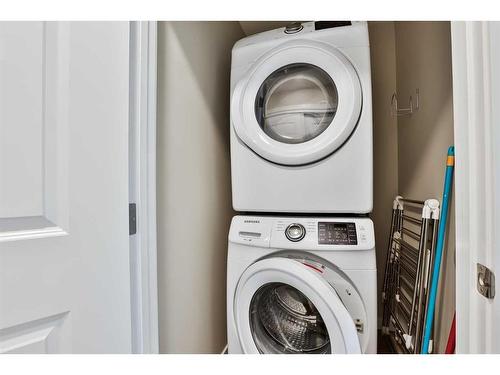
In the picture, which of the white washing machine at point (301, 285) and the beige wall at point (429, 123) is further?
the beige wall at point (429, 123)

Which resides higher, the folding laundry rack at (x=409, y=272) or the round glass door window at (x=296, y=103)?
the round glass door window at (x=296, y=103)

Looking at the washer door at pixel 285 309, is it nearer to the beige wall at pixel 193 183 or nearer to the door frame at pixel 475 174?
the beige wall at pixel 193 183

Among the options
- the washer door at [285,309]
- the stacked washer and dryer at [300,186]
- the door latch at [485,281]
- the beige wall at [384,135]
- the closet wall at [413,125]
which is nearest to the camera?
the door latch at [485,281]

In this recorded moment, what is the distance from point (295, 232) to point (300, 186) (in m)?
0.22

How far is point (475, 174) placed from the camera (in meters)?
0.49

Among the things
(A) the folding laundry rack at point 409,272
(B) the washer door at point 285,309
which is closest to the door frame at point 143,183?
(B) the washer door at point 285,309

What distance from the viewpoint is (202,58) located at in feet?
4.18

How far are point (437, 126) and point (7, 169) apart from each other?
1650 millimetres

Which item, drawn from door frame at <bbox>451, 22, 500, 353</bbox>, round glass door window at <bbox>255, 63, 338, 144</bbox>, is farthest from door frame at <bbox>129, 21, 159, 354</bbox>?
door frame at <bbox>451, 22, 500, 353</bbox>

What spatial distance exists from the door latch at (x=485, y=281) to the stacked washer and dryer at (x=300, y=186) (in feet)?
1.83

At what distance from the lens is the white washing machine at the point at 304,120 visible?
1.11 meters
